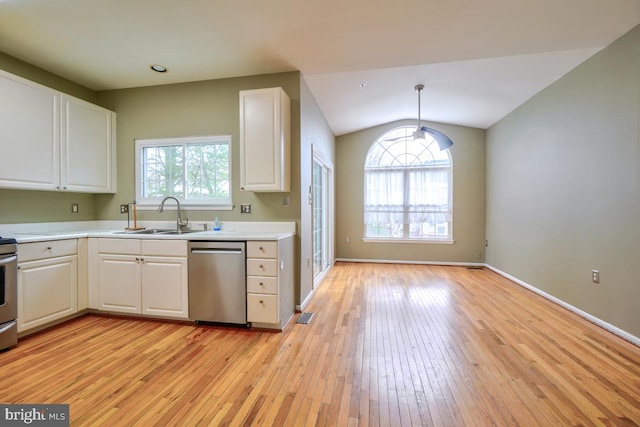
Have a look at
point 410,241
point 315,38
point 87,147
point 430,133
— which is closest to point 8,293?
point 87,147

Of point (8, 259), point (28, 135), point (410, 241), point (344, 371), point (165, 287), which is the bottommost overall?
point (344, 371)

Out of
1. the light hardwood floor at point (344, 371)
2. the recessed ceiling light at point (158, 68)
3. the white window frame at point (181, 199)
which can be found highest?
the recessed ceiling light at point (158, 68)

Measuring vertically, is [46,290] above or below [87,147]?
below

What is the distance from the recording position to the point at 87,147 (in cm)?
321

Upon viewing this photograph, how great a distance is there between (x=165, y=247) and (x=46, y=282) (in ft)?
3.46

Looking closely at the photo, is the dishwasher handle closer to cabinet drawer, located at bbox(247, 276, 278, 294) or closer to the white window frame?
cabinet drawer, located at bbox(247, 276, 278, 294)

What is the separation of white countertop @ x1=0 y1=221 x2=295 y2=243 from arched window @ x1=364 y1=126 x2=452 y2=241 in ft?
10.8

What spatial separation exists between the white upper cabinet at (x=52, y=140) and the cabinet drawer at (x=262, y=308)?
2.41 meters

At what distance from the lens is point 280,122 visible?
283cm

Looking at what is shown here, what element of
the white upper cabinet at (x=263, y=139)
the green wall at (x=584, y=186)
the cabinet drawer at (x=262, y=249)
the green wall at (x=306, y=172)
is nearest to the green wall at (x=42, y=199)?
the white upper cabinet at (x=263, y=139)

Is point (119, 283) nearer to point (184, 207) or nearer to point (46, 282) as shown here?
point (46, 282)

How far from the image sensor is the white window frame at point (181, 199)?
129 inches

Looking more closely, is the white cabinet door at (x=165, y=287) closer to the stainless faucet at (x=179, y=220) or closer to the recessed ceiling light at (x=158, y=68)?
the stainless faucet at (x=179, y=220)

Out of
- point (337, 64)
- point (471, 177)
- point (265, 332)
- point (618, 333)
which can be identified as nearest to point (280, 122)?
point (337, 64)
